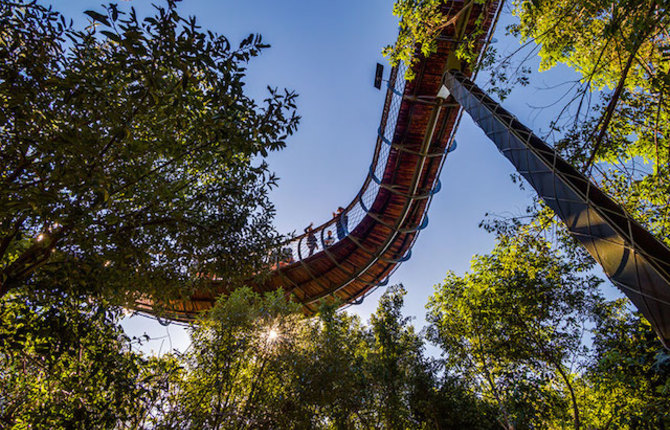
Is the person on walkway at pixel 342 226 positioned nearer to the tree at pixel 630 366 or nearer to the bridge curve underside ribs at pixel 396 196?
the bridge curve underside ribs at pixel 396 196

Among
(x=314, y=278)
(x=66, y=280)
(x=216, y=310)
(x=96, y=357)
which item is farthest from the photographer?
(x=314, y=278)

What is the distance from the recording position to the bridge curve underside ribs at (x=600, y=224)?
10.4 feet

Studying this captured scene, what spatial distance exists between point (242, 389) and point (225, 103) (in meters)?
6.76

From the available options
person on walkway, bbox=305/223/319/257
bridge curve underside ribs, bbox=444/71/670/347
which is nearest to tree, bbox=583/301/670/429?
bridge curve underside ribs, bbox=444/71/670/347

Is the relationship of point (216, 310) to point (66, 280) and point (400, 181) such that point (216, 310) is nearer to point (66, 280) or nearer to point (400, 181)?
point (66, 280)

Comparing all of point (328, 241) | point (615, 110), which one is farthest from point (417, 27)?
point (328, 241)

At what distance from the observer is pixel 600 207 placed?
13.0 ft

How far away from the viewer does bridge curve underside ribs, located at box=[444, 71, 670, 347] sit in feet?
10.4

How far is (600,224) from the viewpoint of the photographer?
149 inches

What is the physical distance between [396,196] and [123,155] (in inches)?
345

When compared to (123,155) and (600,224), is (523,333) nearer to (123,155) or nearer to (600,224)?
(600,224)

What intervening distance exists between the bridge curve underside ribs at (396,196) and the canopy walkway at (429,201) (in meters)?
0.03

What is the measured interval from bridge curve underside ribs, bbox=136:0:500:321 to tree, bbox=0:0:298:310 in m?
2.92

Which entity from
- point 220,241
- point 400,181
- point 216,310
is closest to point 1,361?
point 220,241
